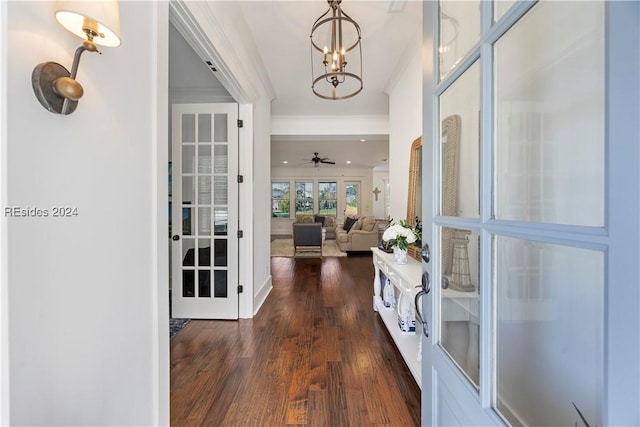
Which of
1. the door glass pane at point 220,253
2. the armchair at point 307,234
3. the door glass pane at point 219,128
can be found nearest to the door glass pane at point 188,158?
the door glass pane at point 219,128

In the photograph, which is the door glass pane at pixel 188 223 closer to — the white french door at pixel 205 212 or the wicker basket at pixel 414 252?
the white french door at pixel 205 212

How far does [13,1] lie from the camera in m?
0.67

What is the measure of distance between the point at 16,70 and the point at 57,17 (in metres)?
0.21

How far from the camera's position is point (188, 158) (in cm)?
305

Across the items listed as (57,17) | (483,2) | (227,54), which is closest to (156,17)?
(57,17)

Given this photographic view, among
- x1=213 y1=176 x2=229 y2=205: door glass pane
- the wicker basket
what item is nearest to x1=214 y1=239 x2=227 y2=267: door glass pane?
x1=213 y1=176 x2=229 y2=205: door glass pane

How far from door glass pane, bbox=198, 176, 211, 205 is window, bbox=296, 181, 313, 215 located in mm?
8052

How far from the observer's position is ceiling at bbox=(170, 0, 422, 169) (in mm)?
2264

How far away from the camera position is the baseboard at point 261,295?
10.4 ft

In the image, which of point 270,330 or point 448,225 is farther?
point 270,330

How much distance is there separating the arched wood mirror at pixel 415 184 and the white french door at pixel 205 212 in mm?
1876

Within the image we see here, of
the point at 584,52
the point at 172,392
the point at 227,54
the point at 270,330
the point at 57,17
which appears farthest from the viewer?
the point at 270,330

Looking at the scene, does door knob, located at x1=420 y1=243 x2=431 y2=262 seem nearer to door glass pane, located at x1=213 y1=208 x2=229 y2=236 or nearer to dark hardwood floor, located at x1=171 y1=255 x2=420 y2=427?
dark hardwood floor, located at x1=171 y1=255 x2=420 y2=427

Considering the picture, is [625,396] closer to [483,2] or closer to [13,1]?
[483,2]
